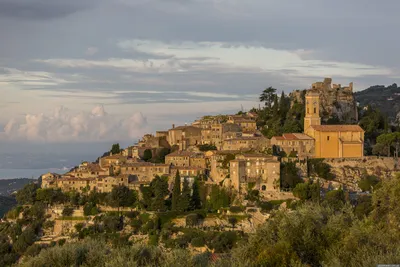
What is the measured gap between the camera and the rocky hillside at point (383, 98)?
150100mm

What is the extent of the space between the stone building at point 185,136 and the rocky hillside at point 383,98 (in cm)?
7993

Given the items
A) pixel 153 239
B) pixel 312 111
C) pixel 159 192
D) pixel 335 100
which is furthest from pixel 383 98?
pixel 153 239

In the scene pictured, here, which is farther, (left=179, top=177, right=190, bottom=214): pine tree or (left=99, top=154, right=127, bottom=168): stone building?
(left=99, top=154, right=127, bottom=168): stone building

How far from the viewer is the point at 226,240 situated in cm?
5188

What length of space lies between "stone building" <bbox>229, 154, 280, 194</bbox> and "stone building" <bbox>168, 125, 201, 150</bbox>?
1332cm

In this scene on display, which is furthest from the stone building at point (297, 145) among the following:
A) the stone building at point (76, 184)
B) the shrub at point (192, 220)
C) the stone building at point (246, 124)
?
the stone building at point (76, 184)

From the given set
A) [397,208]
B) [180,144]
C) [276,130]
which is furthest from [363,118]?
[397,208]

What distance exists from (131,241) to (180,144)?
17431 millimetres

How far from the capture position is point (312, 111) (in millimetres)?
65750

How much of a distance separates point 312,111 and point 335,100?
8935 millimetres

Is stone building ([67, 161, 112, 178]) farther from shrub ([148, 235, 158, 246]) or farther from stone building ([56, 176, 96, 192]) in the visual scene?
shrub ([148, 235, 158, 246])

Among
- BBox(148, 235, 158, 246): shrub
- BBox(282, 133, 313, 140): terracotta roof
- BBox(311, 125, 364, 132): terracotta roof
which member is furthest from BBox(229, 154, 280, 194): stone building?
BBox(148, 235, 158, 246): shrub

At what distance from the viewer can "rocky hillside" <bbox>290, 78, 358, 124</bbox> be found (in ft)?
237

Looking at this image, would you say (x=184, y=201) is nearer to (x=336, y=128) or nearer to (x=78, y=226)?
(x=78, y=226)
